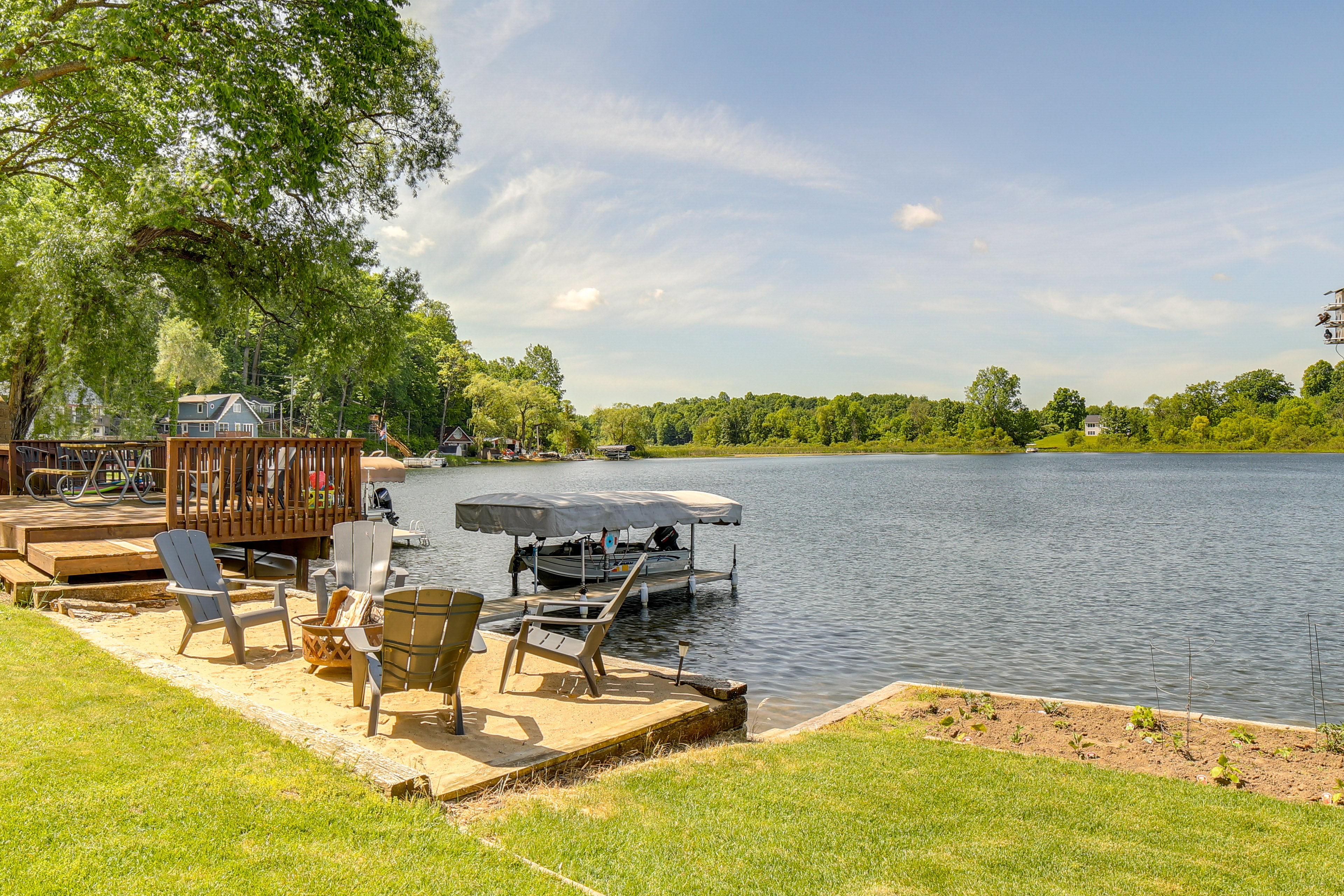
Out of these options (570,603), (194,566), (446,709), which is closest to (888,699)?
(446,709)

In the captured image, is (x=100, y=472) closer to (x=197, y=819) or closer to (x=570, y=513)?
(x=570, y=513)

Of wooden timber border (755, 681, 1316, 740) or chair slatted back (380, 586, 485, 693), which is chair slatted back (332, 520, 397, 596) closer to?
chair slatted back (380, 586, 485, 693)

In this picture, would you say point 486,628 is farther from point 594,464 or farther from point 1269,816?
point 594,464

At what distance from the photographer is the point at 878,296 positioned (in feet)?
146

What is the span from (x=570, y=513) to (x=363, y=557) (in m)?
6.79

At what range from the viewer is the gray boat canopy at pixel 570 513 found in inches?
604

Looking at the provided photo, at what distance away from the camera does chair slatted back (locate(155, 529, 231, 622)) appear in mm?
7336

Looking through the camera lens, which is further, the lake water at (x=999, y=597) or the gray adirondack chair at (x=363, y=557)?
the lake water at (x=999, y=597)

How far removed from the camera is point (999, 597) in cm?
1941

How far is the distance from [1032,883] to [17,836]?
183 inches

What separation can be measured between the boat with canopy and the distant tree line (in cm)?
11295

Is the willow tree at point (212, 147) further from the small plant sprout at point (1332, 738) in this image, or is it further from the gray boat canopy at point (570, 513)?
the small plant sprout at point (1332, 738)

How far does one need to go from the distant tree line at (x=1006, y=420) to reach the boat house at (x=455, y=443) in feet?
121

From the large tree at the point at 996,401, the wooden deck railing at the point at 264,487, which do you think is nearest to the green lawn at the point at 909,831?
the wooden deck railing at the point at 264,487
